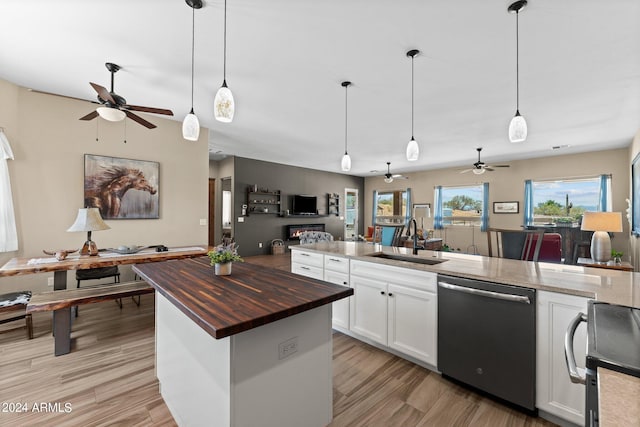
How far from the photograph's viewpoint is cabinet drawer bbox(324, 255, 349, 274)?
9.35 ft

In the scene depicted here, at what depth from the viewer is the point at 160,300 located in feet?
6.41

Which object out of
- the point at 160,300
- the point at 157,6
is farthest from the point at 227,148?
the point at 160,300

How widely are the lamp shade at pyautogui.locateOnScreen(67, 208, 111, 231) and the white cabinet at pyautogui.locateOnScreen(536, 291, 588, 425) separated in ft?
13.6

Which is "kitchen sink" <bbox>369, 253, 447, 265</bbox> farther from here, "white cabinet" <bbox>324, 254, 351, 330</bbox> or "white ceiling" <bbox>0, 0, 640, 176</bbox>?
"white ceiling" <bbox>0, 0, 640, 176</bbox>

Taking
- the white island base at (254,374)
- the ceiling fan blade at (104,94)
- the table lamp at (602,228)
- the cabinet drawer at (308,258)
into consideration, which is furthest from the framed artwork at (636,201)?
the ceiling fan blade at (104,94)

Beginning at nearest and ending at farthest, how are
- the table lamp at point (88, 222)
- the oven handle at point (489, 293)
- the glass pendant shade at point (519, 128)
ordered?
the oven handle at point (489, 293) < the glass pendant shade at point (519, 128) < the table lamp at point (88, 222)

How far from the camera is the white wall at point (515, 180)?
5.83 metres

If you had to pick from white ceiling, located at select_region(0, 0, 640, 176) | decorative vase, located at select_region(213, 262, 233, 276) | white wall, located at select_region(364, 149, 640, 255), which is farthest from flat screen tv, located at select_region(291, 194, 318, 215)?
decorative vase, located at select_region(213, 262, 233, 276)

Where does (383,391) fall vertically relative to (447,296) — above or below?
below

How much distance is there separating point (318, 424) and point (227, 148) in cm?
602

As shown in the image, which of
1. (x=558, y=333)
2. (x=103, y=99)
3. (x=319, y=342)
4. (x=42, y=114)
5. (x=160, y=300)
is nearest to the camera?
(x=319, y=342)

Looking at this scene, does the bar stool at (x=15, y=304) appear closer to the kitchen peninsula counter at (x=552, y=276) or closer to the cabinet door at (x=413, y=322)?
the kitchen peninsula counter at (x=552, y=276)

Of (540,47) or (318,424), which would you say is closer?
(318,424)

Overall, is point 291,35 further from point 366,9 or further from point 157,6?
point 157,6
